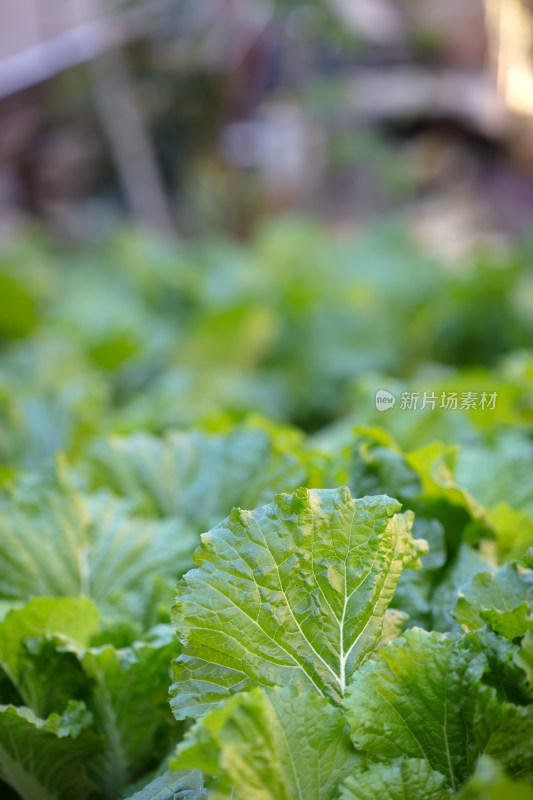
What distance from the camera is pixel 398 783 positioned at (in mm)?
863

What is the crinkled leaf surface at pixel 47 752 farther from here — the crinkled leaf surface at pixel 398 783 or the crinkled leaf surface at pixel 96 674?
the crinkled leaf surface at pixel 398 783

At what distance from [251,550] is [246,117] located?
700cm

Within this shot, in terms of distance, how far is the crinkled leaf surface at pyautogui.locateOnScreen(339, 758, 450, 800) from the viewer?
856 mm

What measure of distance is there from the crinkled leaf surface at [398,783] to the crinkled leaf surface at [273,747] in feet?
0.12

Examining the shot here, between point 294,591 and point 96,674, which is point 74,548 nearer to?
point 96,674

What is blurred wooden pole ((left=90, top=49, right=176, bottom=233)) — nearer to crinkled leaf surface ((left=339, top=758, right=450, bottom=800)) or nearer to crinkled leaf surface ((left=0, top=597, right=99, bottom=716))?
crinkled leaf surface ((left=0, top=597, right=99, bottom=716))

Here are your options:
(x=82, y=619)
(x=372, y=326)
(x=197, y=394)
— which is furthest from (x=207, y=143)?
(x=82, y=619)

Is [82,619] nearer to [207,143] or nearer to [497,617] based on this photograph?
[497,617]

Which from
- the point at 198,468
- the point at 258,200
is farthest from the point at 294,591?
the point at 258,200

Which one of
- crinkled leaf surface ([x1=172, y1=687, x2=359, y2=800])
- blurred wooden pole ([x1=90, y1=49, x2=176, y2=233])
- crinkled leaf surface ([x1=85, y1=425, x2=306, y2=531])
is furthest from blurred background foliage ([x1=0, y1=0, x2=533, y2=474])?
crinkled leaf surface ([x1=172, y1=687, x2=359, y2=800])

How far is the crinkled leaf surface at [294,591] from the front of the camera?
0.94 meters

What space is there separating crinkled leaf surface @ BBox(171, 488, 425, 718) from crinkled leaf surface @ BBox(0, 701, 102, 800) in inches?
9.6

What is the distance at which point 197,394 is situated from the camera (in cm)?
301

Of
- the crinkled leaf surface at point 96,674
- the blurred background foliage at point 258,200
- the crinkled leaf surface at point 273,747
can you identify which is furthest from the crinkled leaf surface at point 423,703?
the blurred background foliage at point 258,200
